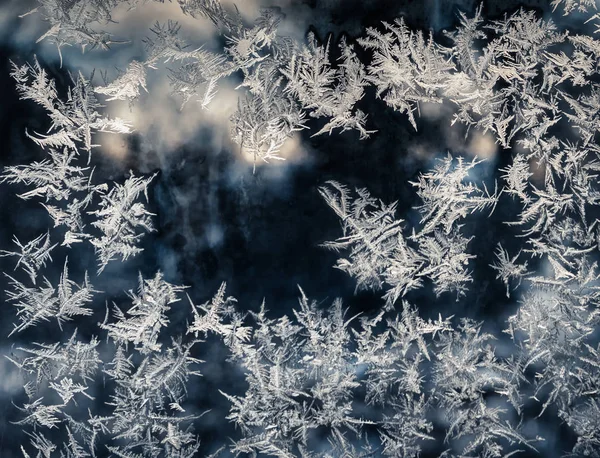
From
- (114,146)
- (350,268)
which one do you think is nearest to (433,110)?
(350,268)

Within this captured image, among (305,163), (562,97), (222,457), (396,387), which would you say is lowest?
(222,457)

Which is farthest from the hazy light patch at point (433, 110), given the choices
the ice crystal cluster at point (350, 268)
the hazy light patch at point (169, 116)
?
the hazy light patch at point (169, 116)

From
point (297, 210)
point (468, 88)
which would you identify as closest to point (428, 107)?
point (468, 88)

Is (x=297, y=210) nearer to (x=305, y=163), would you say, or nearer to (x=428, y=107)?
(x=305, y=163)

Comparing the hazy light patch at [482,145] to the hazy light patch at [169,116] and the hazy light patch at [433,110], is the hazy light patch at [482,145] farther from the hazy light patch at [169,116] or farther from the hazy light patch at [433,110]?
the hazy light patch at [169,116]

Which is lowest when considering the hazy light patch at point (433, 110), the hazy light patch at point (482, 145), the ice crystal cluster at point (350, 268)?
the ice crystal cluster at point (350, 268)

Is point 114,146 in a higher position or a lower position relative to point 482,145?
lower

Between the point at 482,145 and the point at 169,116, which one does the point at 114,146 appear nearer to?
the point at 169,116

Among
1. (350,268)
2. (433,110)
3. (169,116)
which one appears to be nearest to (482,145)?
(433,110)
